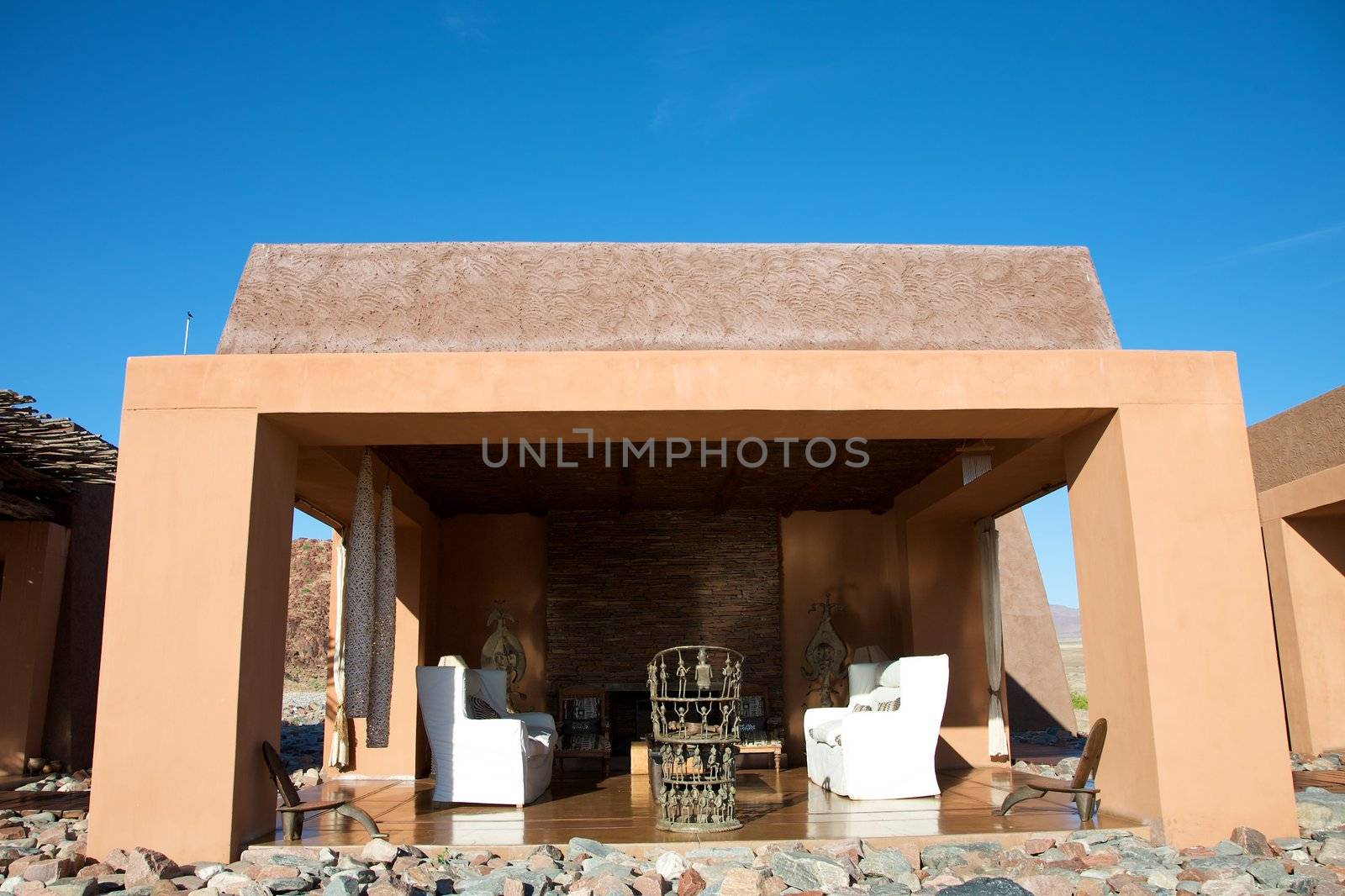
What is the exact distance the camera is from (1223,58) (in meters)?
9.24

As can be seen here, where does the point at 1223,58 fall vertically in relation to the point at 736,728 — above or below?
above

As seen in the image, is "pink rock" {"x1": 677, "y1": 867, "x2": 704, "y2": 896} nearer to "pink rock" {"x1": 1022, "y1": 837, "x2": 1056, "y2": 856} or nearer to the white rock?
the white rock

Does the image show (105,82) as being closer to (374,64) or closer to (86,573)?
(374,64)

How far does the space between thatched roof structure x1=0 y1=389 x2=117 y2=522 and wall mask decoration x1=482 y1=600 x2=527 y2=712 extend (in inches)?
162

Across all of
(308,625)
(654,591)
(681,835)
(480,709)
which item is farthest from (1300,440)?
(308,625)

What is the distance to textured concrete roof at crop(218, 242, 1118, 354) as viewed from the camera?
6047 millimetres

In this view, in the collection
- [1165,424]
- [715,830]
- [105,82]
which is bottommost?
[715,830]

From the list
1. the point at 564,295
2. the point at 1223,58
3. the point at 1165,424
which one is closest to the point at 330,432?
the point at 564,295

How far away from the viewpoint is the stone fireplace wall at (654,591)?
33.9 feet

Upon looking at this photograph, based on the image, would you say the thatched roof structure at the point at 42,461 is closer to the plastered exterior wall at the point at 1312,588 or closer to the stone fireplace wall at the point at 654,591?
the stone fireplace wall at the point at 654,591

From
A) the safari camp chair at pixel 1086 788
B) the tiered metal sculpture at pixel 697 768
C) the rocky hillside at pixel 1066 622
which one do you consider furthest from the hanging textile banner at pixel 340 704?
the rocky hillside at pixel 1066 622

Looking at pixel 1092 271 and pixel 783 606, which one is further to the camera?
pixel 783 606

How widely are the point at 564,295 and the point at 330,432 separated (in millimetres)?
1707

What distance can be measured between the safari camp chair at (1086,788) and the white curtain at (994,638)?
3.17 m
